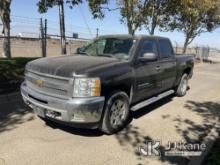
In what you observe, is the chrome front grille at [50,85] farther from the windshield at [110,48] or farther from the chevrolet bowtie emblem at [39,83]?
the windshield at [110,48]

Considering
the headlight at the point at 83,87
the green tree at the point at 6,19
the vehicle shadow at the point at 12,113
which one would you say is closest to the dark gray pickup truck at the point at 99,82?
the headlight at the point at 83,87

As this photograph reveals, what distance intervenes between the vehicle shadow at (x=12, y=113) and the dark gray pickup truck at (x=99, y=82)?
615 mm

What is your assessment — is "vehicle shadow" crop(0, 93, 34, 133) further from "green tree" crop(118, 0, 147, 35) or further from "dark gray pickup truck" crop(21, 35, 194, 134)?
"green tree" crop(118, 0, 147, 35)

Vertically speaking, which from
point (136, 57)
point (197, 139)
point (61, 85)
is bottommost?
point (197, 139)

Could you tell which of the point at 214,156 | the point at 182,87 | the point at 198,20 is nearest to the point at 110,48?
the point at 214,156

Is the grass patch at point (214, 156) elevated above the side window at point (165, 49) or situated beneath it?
situated beneath

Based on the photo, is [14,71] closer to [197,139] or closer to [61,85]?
[61,85]

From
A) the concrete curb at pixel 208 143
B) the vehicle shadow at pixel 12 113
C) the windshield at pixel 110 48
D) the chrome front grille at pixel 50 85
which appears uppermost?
the windshield at pixel 110 48

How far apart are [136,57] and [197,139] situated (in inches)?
80.8

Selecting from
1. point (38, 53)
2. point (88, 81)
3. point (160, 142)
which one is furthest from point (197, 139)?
point (38, 53)

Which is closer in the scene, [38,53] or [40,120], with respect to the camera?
[40,120]

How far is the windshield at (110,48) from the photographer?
594 cm

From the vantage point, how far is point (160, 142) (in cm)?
512

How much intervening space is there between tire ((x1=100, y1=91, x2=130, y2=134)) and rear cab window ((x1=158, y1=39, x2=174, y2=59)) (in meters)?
2.21
